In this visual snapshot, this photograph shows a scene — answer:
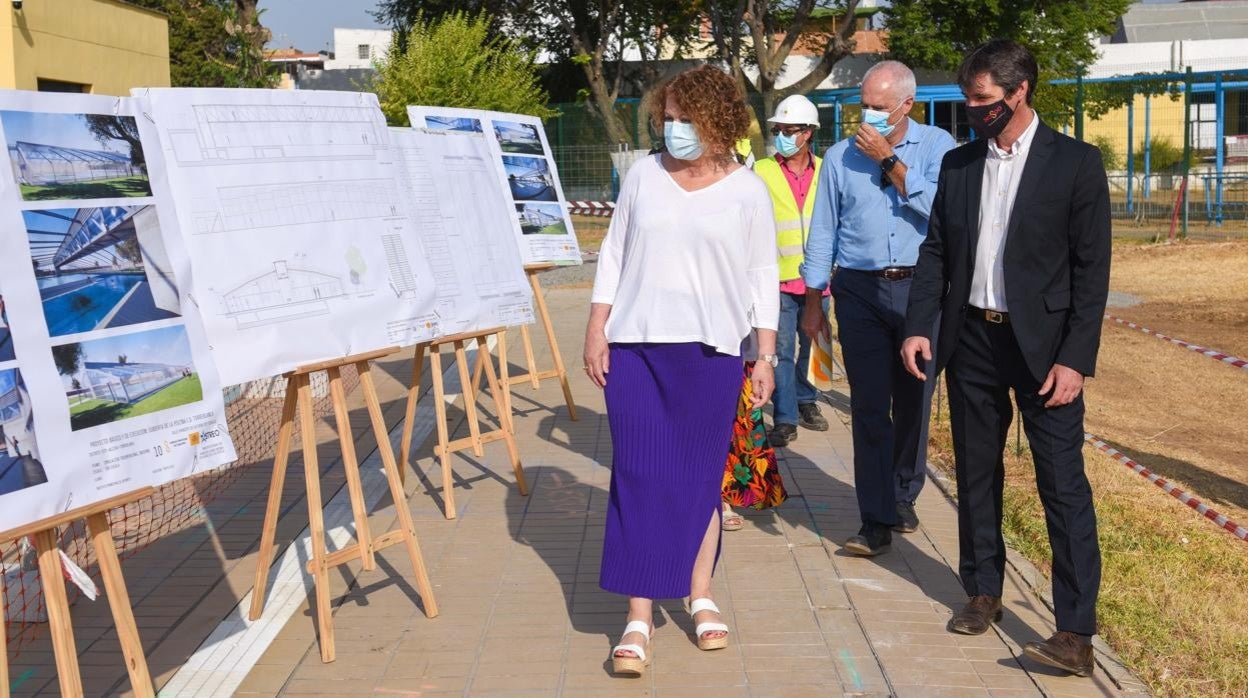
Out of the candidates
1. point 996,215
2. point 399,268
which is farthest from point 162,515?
point 996,215

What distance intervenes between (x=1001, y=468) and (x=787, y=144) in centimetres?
317

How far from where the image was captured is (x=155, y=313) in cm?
450

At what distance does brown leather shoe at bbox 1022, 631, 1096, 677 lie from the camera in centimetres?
502

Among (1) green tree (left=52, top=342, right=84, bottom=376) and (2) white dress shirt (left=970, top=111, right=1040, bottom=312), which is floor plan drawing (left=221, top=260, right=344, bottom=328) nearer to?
(1) green tree (left=52, top=342, right=84, bottom=376)

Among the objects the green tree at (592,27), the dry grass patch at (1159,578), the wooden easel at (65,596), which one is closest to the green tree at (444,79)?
the green tree at (592,27)

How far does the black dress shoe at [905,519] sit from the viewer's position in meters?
6.99

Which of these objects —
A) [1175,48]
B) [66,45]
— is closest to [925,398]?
[66,45]

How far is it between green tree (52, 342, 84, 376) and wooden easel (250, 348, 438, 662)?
119 cm

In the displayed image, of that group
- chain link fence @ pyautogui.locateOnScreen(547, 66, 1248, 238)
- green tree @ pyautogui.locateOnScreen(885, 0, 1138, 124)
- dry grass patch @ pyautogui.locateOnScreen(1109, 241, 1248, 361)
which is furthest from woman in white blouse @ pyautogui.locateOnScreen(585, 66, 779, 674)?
green tree @ pyautogui.locateOnScreen(885, 0, 1138, 124)

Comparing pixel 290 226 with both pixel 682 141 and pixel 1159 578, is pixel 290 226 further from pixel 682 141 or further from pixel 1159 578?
pixel 1159 578

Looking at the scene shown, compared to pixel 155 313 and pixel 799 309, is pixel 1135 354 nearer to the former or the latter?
pixel 799 309

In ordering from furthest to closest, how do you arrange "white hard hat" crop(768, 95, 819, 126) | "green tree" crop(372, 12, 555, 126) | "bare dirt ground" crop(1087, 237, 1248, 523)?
"green tree" crop(372, 12, 555, 126), "bare dirt ground" crop(1087, 237, 1248, 523), "white hard hat" crop(768, 95, 819, 126)

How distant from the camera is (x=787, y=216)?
8789 millimetres

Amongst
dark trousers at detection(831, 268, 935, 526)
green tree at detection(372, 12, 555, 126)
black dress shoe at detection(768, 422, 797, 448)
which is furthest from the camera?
green tree at detection(372, 12, 555, 126)
